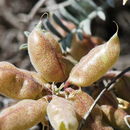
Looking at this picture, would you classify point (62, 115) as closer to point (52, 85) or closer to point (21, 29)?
point (52, 85)

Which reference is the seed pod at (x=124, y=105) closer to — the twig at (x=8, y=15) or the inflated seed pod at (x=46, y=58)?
the inflated seed pod at (x=46, y=58)

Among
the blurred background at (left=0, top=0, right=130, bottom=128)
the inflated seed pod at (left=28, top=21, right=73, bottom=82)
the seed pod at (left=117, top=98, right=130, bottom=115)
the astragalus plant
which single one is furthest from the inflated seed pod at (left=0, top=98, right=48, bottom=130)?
the blurred background at (left=0, top=0, right=130, bottom=128)

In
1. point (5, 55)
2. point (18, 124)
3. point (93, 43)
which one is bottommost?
point (5, 55)

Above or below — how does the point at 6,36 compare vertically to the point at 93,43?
below

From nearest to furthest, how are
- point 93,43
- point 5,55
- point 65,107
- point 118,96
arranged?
point 65,107, point 118,96, point 93,43, point 5,55

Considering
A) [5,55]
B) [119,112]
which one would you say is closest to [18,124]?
[119,112]

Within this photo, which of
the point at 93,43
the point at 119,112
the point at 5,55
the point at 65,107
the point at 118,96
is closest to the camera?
the point at 65,107

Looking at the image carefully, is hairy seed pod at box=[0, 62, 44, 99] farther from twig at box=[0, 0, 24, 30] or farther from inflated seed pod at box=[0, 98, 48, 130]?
twig at box=[0, 0, 24, 30]

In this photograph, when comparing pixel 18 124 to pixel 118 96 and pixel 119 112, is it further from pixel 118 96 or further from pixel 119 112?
pixel 118 96

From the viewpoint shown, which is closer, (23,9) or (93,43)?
(93,43)
